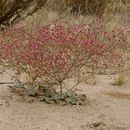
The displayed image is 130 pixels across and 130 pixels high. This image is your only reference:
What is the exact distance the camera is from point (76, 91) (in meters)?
5.79

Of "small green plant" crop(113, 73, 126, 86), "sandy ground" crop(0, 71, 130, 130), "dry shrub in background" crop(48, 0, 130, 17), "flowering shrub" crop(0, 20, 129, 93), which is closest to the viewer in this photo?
"sandy ground" crop(0, 71, 130, 130)

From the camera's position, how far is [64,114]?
491cm

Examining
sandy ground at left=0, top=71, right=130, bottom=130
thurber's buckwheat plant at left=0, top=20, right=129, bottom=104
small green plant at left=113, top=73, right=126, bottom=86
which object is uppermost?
thurber's buckwheat plant at left=0, top=20, right=129, bottom=104

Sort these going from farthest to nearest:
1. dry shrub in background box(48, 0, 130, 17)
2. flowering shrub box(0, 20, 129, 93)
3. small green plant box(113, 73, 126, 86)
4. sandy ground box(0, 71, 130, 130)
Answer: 1. dry shrub in background box(48, 0, 130, 17)
2. small green plant box(113, 73, 126, 86)
3. flowering shrub box(0, 20, 129, 93)
4. sandy ground box(0, 71, 130, 130)

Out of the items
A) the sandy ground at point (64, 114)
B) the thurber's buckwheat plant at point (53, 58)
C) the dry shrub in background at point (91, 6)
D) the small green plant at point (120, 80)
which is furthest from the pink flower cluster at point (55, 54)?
the dry shrub in background at point (91, 6)

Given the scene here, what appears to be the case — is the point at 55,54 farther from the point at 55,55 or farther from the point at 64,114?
the point at 64,114

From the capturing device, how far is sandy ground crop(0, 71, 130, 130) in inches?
183

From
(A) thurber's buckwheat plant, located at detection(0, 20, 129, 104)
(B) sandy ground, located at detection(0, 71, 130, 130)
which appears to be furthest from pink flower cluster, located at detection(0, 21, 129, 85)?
(B) sandy ground, located at detection(0, 71, 130, 130)

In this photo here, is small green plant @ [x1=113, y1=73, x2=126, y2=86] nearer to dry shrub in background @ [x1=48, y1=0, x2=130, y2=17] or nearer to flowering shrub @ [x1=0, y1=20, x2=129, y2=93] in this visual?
flowering shrub @ [x1=0, y1=20, x2=129, y2=93]

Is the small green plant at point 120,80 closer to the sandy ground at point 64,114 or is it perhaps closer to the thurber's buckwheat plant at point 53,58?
the sandy ground at point 64,114

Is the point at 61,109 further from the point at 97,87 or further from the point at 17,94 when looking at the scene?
the point at 97,87

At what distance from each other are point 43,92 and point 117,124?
98 cm

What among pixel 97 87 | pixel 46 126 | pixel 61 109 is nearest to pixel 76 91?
pixel 97 87

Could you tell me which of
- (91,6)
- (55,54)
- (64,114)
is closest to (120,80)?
(55,54)
